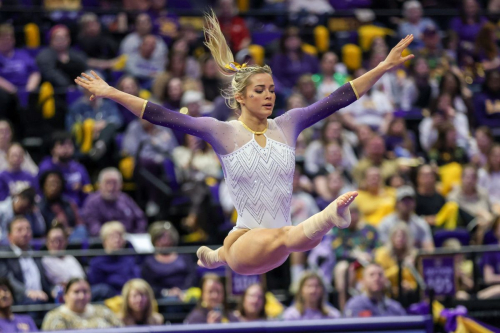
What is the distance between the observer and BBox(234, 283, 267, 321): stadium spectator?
7617mm

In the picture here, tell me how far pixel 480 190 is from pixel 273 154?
16.8 feet

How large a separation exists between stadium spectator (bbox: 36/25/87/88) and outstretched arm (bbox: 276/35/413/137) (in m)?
5.63

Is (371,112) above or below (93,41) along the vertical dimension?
below

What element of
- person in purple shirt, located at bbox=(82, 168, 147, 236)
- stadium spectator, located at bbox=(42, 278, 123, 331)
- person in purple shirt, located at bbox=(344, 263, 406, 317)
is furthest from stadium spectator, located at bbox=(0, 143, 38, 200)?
person in purple shirt, located at bbox=(344, 263, 406, 317)

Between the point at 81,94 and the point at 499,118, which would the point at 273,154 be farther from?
the point at 499,118

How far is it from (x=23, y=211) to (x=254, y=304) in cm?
238

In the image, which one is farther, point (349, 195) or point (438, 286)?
point (438, 286)

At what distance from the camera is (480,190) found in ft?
32.7

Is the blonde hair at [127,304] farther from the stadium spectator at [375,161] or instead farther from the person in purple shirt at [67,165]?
the stadium spectator at [375,161]

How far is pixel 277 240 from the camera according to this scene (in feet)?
16.7

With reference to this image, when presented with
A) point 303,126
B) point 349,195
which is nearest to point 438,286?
point 303,126

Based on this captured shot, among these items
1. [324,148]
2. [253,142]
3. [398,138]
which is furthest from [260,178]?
[398,138]

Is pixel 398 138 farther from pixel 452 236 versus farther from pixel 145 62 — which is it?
pixel 145 62

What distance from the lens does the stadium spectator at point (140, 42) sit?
1152 cm
